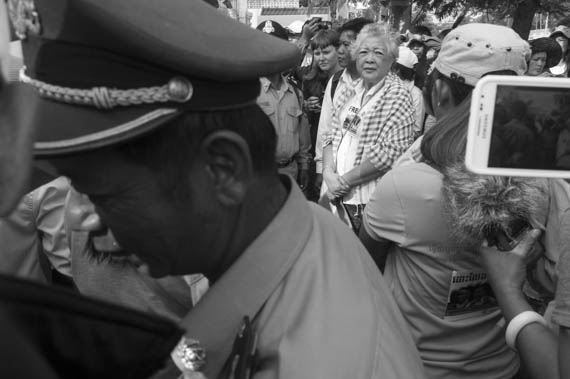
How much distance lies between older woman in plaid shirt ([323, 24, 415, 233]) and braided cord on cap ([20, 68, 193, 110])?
10.6ft

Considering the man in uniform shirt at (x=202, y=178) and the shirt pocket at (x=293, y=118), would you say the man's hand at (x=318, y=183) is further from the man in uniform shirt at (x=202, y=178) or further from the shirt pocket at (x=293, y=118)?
the man in uniform shirt at (x=202, y=178)

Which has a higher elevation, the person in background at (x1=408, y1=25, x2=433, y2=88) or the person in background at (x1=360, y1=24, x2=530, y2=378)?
the person in background at (x1=408, y1=25, x2=433, y2=88)

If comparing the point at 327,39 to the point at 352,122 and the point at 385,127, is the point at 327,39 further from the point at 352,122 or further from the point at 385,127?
the point at 385,127

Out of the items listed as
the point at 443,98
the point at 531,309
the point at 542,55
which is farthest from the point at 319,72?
the point at 531,309

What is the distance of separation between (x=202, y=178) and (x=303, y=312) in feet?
0.88

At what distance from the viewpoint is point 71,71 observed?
107cm

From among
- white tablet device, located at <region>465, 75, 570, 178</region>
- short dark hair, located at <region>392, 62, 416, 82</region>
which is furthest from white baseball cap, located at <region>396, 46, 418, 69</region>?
white tablet device, located at <region>465, 75, 570, 178</region>

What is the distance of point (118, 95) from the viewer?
1.06 m

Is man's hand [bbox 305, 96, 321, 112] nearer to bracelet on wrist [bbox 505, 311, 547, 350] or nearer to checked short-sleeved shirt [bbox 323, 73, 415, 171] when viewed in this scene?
checked short-sleeved shirt [bbox 323, 73, 415, 171]

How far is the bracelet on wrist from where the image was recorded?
5.53 feet

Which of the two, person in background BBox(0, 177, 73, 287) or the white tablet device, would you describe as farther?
person in background BBox(0, 177, 73, 287)

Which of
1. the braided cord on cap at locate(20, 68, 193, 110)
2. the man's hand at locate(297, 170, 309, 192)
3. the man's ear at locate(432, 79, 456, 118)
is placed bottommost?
the man's hand at locate(297, 170, 309, 192)

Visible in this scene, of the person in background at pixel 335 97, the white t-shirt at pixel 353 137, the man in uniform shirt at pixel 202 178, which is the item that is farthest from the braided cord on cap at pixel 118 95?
the person in background at pixel 335 97

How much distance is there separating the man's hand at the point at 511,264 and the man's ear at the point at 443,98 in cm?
84
